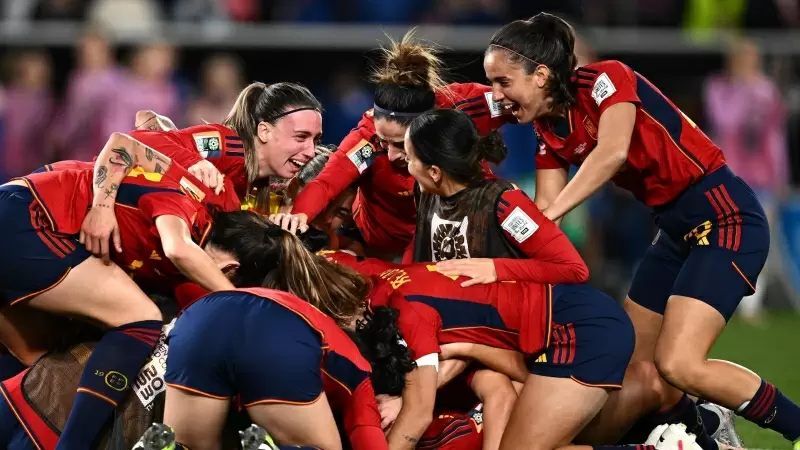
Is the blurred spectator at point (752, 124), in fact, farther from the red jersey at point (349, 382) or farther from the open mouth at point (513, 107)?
the red jersey at point (349, 382)

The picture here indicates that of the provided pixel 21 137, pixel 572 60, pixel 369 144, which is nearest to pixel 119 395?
pixel 369 144

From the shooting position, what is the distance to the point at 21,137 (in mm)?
12016

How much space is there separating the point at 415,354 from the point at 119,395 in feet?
3.81

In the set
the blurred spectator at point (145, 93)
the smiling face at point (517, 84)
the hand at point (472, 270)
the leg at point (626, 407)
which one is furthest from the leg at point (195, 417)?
the blurred spectator at point (145, 93)

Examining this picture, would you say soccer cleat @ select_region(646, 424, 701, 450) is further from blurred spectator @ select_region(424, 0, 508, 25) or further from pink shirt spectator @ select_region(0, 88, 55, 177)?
pink shirt spectator @ select_region(0, 88, 55, 177)

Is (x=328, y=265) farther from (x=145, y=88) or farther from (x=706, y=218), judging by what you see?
(x=145, y=88)

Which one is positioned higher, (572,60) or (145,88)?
(572,60)

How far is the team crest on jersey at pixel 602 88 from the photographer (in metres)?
5.52

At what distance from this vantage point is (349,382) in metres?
4.62

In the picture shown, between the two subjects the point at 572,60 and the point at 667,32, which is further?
the point at 667,32

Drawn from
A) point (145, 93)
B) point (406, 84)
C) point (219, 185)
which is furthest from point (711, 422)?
point (145, 93)

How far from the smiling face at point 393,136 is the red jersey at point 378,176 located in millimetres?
175

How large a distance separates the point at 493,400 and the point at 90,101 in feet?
23.8

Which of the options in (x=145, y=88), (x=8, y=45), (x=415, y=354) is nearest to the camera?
(x=415, y=354)
